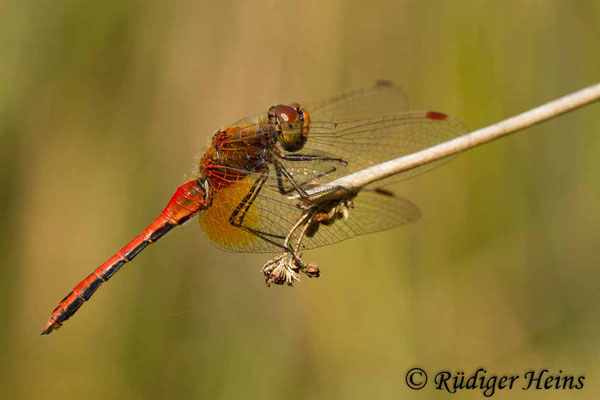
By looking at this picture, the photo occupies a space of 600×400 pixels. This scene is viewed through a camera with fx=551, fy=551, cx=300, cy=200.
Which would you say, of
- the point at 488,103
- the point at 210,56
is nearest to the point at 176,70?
the point at 210,56

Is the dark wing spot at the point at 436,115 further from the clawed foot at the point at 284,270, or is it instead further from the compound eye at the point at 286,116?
the clawed foot at the point at 284,270

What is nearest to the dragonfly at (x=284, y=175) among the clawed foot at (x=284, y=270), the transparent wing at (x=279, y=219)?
the transparent wing at (x=279, y=219)

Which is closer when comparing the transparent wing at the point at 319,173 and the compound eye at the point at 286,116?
the transparent wing at the point at 319,173

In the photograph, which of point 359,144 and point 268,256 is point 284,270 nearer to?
point 359,144

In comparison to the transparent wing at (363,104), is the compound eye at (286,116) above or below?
below

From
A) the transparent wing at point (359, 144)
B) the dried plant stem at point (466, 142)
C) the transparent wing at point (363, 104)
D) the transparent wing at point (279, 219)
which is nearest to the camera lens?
the dried plant stem at point (466, 142)

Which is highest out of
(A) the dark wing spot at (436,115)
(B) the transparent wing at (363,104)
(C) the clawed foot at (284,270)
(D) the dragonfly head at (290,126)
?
(B) the transparent wing at (363,104)
